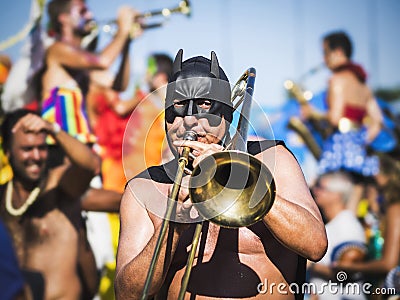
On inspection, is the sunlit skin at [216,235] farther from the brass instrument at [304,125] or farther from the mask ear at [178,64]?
the brass instrument at [304,125]

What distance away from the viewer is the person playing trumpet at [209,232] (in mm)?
2820

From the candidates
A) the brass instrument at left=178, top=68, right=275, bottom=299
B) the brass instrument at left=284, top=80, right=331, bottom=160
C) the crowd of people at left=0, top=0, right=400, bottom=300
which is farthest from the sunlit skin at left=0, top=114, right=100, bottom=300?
the brass instrument at left=284, top=80, right=331, bottom=160

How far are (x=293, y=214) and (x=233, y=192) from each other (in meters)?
0.24

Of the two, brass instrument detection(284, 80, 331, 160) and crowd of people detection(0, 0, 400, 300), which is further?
brass instrument detection(284, 80, 331, 160)

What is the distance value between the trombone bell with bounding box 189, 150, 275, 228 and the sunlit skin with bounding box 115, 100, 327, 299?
0.11m

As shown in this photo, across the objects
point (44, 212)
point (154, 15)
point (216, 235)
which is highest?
point (154, 15)

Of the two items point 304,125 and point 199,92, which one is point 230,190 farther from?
A: point 304,125

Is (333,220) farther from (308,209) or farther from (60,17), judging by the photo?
(308,209)

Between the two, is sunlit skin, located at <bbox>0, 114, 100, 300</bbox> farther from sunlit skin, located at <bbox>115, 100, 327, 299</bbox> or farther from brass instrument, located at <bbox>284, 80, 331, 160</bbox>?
brass instrument, located at <bbox>284, 80, 331, 160</bbox>

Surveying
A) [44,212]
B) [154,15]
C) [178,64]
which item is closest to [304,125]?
[154,15]

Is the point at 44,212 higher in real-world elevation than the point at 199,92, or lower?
lower

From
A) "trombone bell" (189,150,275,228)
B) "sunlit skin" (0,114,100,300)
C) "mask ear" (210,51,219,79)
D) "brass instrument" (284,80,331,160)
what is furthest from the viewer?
"brass instrument" (284,80,331,160)

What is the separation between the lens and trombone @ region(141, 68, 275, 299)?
8.42ft

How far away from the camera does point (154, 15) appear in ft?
22.5
